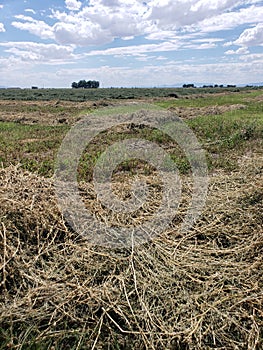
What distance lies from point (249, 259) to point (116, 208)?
4.06 ft

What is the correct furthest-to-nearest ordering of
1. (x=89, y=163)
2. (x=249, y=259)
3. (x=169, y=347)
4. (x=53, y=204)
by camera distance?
(x=89, y=163)
(x=53, y=204)
(x=249, y=259)
(x=169, y=347)

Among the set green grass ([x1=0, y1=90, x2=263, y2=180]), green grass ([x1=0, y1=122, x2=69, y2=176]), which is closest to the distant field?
green grass ([x1=0, y1=122, x2=69, y2=176])

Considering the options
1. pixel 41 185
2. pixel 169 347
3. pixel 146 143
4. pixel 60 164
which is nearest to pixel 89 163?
pixel 60 164

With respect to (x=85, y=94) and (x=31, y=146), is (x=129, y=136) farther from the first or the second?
(x=85, y=94)

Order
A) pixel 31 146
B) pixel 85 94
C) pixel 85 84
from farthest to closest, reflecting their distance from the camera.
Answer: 1. pixel 85 84
2. pixel 85 94
3. pixel 31 146

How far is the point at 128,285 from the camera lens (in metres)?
2.36

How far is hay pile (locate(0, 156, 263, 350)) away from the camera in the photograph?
2.06m

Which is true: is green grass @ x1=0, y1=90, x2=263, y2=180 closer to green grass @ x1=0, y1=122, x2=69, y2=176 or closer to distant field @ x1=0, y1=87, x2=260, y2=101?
green grass @ x1=0, y1=122, x2=69, y2=176

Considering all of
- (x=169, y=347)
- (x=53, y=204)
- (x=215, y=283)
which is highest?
(x=53, y=204)

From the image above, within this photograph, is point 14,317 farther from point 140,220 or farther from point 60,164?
point 60,164

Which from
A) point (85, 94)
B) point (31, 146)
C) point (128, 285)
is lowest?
point (85, 94)

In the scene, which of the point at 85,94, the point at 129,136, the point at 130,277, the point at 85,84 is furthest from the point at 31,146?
the point at 85,84

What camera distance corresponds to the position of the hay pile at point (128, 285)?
2057mm

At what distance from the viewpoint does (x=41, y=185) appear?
3379 millimetres
